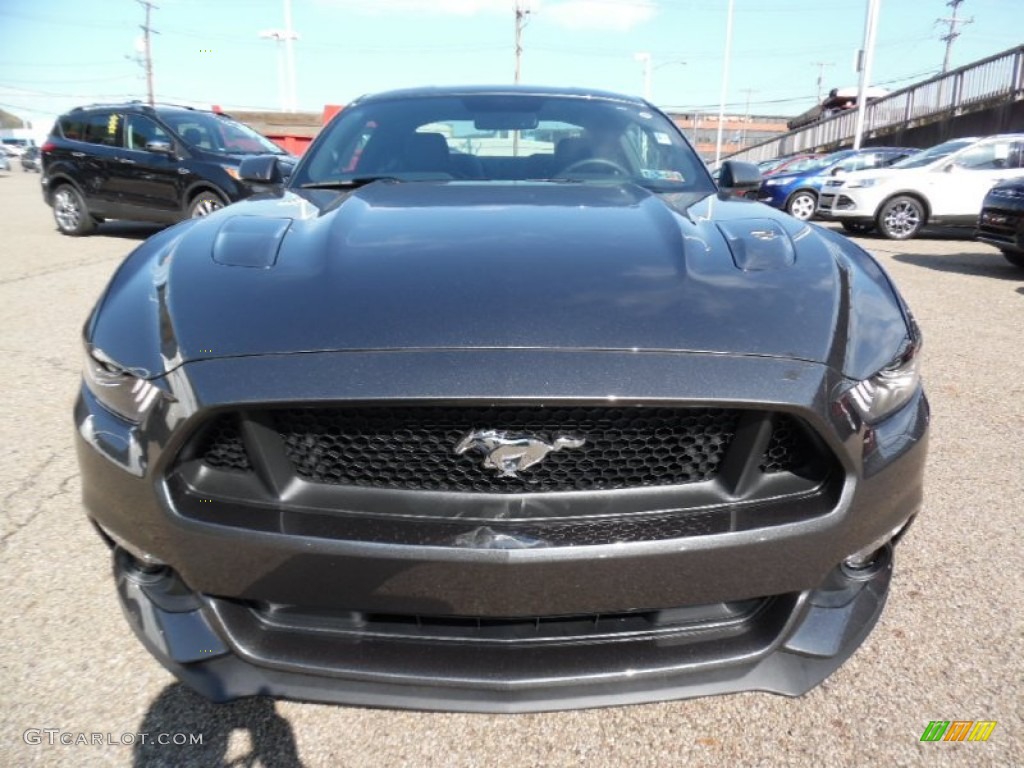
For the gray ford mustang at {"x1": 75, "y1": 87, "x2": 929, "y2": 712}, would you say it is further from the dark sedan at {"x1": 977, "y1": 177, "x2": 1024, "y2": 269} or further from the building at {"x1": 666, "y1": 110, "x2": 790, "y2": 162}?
the building at {"x1": 666, "y1": 110, "x2": 790, "y2": 162}

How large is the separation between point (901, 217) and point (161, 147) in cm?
1060

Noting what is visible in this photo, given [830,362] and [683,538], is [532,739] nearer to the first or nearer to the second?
[683,538]

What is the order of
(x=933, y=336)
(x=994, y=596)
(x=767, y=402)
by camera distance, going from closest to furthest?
(x=767, y=402)
(x=994, y=596)
(x=933, y=336)

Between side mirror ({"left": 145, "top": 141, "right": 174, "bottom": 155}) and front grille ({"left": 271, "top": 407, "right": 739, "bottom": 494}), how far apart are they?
8.93 meters

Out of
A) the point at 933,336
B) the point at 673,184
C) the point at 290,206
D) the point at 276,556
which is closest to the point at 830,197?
the point at 933,336

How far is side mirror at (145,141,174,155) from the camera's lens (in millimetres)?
9000

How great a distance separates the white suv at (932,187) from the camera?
11.4 meters

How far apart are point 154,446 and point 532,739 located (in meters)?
1.03

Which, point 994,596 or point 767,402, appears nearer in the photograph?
point 767,402

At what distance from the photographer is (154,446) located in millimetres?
1407

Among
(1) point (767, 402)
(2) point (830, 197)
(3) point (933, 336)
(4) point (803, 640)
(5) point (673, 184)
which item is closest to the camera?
(1) point (767, 402)

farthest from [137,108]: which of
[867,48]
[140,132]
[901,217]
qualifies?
[867,48]

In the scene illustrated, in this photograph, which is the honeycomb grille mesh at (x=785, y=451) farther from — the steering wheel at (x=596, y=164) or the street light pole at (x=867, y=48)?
the street light pole at (x=867, y=48)

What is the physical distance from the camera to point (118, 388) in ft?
4.88
